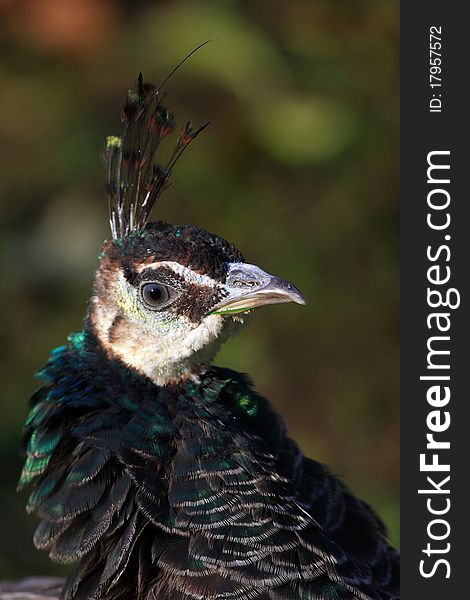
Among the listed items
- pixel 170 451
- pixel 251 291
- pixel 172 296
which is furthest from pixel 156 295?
pixel 170 451

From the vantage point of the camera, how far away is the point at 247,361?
4.32 metres

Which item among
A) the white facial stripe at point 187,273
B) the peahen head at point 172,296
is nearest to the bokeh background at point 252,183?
the peahen head at point 172,296

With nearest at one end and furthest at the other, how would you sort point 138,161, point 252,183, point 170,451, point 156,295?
1. point 170,451
2. point 156,295
3. point 138,161
4. point 252,183

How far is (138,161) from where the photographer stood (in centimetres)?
243

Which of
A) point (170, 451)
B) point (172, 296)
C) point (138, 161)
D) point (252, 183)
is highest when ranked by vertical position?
point (252, 183)

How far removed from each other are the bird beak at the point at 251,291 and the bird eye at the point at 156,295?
0.12 metres

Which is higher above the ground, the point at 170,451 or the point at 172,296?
the point at 172,296

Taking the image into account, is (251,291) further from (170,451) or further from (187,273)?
(170,451)

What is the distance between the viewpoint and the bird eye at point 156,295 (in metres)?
2.22

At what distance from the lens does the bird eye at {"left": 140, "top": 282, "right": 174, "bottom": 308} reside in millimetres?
2217

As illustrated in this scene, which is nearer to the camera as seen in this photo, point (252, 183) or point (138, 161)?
point (138, 161)

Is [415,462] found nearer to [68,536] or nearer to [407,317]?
[407,317]

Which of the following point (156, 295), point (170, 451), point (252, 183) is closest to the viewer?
point (170, 451)

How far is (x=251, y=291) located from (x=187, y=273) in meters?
0.16
